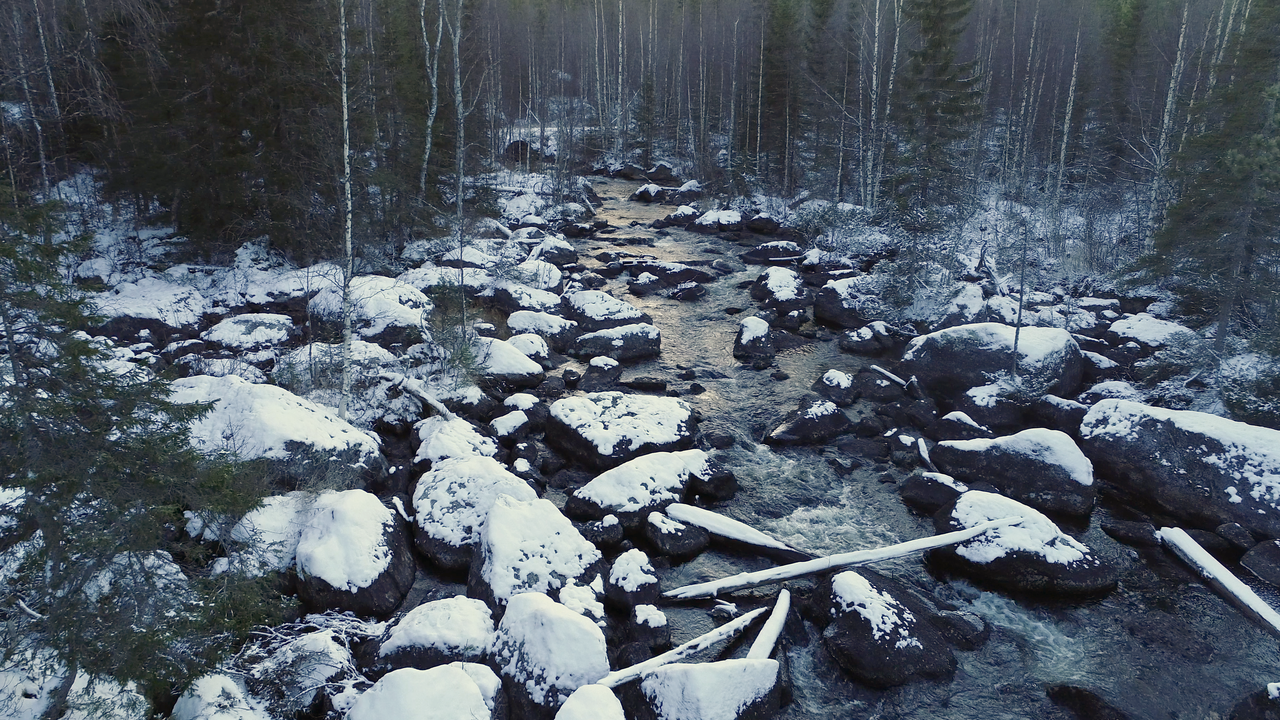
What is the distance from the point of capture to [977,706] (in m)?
7.93

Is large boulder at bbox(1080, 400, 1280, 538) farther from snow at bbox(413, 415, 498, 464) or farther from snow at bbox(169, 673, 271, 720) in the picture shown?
snow at bbox(169, 673, 271, 720)

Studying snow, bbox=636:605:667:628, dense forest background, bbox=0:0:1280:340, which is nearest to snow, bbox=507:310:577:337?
dense forest background, bbox=0:0:1280:340

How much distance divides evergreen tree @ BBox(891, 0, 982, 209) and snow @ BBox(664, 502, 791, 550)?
1827 centimetres

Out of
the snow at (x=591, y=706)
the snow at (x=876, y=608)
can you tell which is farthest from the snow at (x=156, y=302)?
the snow at (x=876, y=608)

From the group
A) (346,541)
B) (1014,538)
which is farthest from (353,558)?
(1014,538)

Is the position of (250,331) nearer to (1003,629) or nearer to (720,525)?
(720,525)

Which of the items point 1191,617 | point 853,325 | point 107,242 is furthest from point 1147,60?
point 107,242

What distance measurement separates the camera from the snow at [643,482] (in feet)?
36.4

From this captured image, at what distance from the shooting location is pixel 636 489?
36.8 ft

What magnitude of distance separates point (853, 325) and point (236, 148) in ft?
56.5

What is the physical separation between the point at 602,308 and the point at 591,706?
44.7 feet

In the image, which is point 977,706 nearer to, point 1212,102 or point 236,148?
point 1212,102

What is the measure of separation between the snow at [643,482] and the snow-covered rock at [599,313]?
7.53 m

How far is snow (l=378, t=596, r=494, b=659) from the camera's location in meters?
7.86
